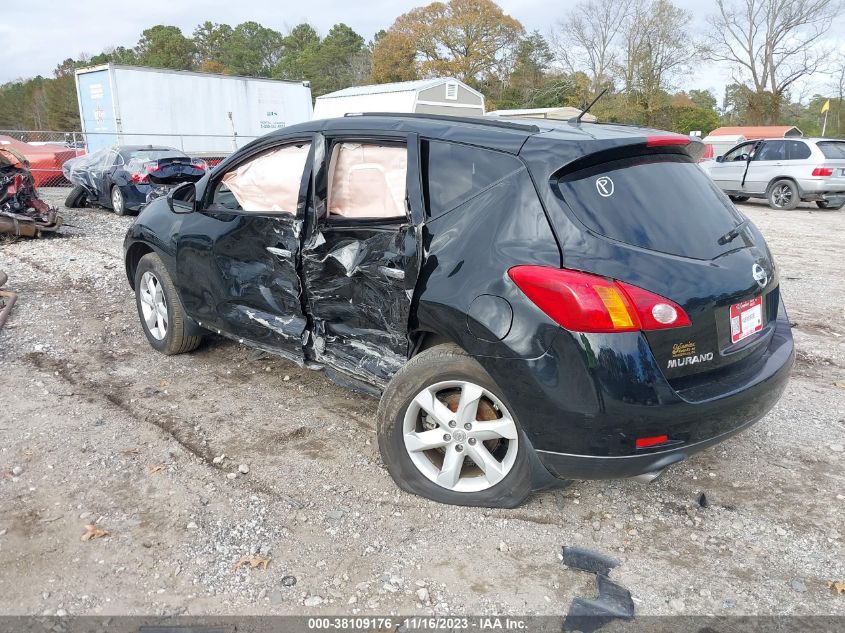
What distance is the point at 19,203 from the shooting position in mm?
10211

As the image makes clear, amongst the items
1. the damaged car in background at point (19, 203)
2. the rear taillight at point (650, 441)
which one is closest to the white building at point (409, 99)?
the damaged car in background at point (19, 203)

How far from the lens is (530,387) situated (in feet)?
8.92

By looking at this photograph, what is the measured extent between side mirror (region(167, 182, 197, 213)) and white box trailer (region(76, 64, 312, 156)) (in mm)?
17294

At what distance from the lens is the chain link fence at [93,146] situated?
61.3 ft

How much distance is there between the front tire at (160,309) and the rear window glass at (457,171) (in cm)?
243

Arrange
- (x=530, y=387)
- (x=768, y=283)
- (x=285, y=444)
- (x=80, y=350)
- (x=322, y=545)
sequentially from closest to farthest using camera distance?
1. (x=530, y=387)
2. (x=322, y=545)
3. (x=768, y=283)
4. (x=285, y=444)
5. (x=80, y=350)

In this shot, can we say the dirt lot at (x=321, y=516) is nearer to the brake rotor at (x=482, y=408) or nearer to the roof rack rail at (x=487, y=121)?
the brake rotor at (x=482, y=408)

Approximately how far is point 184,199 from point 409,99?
21.8 meters

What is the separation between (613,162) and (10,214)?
998cm

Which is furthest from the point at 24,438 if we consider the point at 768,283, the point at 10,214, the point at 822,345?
the point at 10,214

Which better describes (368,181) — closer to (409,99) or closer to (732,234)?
(732,234)

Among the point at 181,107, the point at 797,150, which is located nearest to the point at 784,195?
the point at 797,150

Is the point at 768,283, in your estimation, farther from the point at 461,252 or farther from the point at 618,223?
the point at 461,252

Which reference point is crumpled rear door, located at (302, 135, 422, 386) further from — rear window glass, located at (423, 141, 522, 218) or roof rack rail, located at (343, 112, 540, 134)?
roof rack rail, located at (343, 112, 540, 134)
